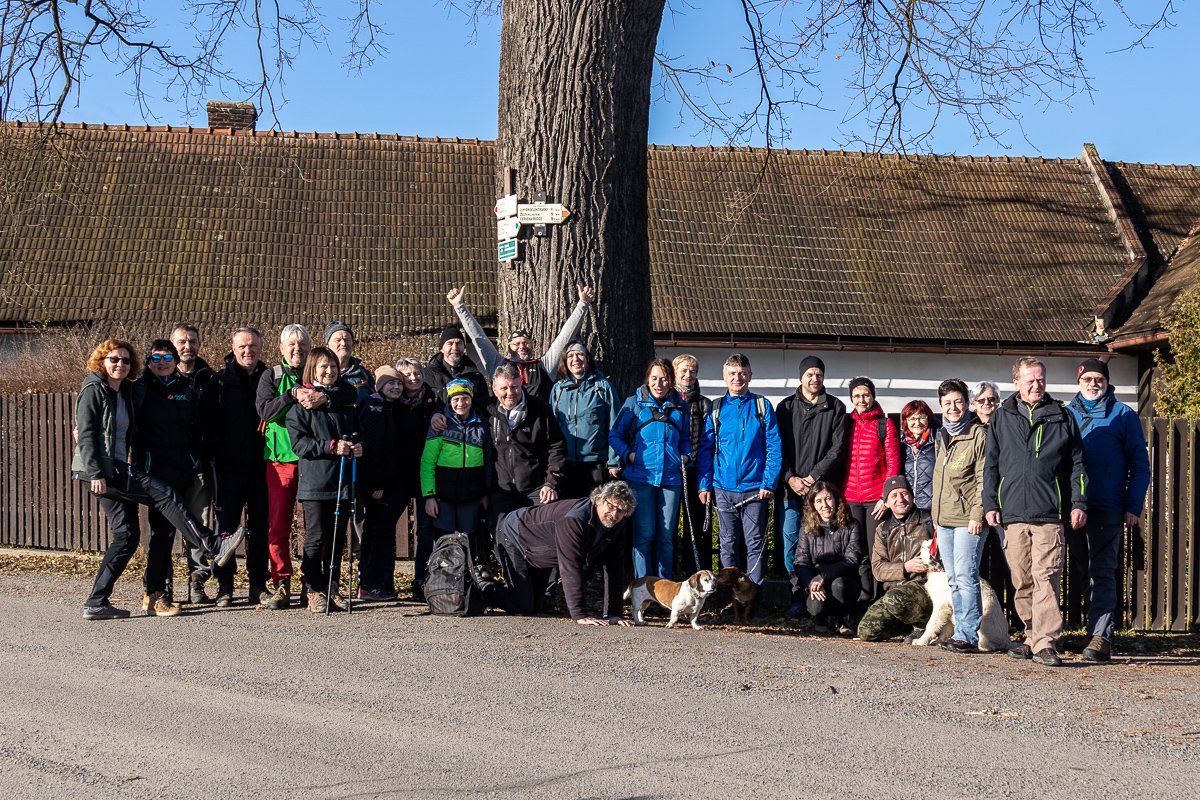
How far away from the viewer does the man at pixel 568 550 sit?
8.55 metres

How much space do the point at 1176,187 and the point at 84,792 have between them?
26019mm

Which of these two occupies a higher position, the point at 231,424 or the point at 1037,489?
the point at 231,424


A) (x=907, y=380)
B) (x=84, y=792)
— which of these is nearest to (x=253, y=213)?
(x=907, y=380)

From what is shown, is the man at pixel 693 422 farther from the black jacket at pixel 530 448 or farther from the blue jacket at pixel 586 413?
the black jacket at pixel 530 448

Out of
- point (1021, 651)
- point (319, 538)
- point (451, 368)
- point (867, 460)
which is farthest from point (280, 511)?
point (1021, 651)

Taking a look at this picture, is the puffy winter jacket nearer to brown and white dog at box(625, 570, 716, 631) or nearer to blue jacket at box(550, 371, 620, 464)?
brown and white dog at box(625, 570, 716, 631)

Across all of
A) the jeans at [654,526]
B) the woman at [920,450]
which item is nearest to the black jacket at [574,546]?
the jeans at [654,526]

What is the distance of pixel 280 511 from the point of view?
909 centimetres

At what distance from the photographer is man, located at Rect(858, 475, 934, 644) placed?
869cm

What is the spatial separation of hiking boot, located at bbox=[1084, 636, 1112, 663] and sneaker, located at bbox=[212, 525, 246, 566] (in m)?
5.58

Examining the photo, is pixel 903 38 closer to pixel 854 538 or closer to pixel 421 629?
pixel 854 538

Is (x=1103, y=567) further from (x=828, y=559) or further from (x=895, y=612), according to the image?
(x=828, y=559)

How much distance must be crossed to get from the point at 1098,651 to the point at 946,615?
0.96 metres

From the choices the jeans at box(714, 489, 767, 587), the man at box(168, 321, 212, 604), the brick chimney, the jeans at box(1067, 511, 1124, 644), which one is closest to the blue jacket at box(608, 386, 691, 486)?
the jeans at box(714, 489, 767, 587)
